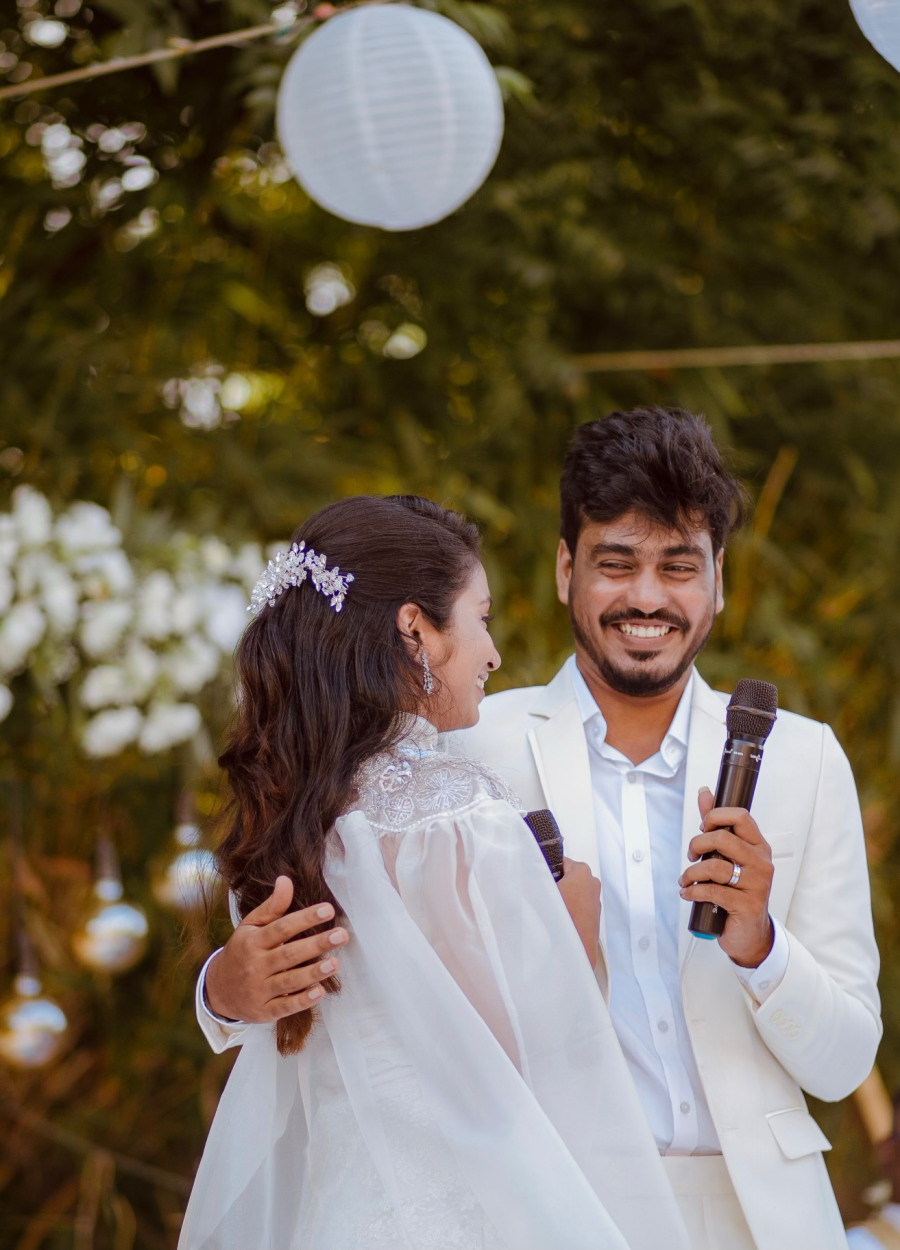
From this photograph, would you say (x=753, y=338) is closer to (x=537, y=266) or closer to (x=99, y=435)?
(x=537, y=266)

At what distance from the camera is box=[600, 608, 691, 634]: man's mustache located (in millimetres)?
2345

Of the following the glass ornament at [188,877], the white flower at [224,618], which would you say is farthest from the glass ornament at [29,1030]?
the white flower at [224,618]

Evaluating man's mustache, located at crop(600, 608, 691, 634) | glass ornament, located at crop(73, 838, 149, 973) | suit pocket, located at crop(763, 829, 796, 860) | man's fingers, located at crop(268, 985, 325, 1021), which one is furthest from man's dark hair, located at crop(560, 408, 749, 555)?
glass ornament, located at crop(73, 838, 149, 973)

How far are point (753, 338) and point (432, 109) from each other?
2.25 meters

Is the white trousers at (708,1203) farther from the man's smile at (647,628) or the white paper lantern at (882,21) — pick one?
the white paper lantern at (882,21)

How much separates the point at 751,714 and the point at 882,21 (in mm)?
1170

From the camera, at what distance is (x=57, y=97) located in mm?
4066

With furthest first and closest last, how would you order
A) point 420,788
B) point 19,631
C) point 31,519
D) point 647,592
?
point 31,519, point 19,631, point 647,592, point 420,788

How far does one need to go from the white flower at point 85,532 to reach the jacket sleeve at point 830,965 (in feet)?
5.96

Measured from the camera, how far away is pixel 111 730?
10.6ft

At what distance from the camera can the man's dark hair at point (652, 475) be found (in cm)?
236

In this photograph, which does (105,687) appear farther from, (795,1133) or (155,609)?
(795,1133)

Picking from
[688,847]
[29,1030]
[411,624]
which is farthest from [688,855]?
[29,1030]

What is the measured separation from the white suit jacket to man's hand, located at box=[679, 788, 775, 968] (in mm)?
192
